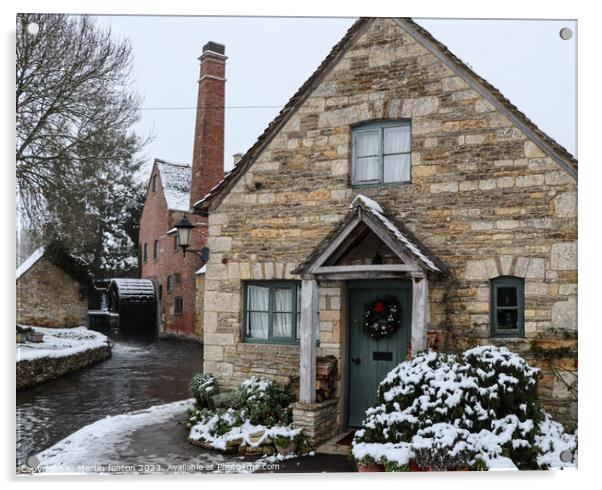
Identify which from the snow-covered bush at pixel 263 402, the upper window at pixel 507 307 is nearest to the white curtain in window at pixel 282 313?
the snow-covered bush at pixel 263 402

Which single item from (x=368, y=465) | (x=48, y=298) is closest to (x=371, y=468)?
(x=368, y=465)

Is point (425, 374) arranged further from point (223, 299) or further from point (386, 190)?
point (223, 299)

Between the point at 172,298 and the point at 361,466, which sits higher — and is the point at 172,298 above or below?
above

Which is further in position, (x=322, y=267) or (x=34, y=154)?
(x=322, y=267)

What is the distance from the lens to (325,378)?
A: 8.02m

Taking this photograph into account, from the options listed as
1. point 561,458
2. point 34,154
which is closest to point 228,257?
point 34,154

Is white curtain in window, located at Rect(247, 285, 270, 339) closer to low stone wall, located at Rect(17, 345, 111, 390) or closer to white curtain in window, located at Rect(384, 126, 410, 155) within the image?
low stone wall, located at Rect(17, 345, 111, 390)

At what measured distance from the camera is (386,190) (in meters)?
8.20

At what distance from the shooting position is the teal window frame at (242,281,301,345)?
8641 millimetres

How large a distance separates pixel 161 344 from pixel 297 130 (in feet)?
10.3

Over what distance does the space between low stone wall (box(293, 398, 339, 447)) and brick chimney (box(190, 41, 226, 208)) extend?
3.11 m

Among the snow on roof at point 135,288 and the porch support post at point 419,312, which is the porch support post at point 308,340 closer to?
the porch support post at point 419,312

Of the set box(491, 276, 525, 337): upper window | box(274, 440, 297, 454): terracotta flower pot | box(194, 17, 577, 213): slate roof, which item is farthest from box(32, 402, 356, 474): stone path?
box(194, 17, 577, 213): slate roof

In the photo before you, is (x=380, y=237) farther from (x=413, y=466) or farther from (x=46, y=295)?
(x=46, y=295)
